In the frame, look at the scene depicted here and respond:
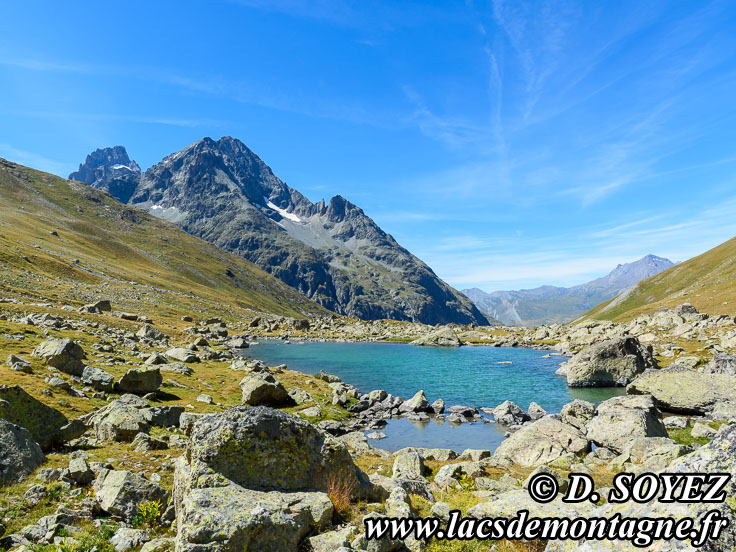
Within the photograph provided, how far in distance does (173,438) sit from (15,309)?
57917 mm

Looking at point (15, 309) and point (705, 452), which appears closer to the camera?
point (705, 452)

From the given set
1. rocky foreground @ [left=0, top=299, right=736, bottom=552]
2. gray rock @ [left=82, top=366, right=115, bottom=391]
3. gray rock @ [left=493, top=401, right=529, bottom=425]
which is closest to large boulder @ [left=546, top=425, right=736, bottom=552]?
rocky foreground @ [left=0, top=299, right=736, bottom=552]

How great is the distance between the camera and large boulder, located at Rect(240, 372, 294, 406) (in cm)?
3819

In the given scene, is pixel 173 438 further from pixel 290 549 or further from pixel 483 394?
pixel 483 394

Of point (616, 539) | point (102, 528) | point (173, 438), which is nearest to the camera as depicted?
point (616, 539)

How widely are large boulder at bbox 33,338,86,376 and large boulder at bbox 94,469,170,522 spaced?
914 inches

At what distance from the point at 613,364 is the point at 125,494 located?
228ft

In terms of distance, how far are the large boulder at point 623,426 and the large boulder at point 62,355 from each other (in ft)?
149

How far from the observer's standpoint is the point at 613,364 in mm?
59844

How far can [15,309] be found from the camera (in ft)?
189

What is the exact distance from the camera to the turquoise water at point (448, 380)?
39344 mm

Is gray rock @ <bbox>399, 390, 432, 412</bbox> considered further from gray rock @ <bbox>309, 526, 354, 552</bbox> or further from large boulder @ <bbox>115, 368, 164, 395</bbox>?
gray rock @ <bbox>309, 526, 354, 552</bbox>

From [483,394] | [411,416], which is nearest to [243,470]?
[411,416]

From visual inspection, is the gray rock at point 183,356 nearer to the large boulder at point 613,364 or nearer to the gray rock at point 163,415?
the gray rock at point 163,415
